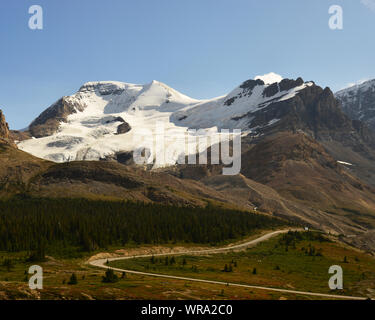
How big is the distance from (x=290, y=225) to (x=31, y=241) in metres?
116

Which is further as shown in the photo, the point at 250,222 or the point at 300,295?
the point at 250,222

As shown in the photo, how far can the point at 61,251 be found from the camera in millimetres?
102625

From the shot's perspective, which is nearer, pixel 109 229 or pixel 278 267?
pixel 278 267

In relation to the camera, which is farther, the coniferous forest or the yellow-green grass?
the coniferous forest

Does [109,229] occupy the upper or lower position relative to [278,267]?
upper

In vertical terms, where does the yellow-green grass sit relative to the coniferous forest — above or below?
below

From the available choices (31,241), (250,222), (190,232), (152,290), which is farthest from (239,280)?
(250,222)

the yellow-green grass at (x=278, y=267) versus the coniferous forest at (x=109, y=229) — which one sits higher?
the coniferous forest at (x=109, y=229)

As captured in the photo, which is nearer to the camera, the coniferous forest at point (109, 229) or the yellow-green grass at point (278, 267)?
the yellow-green grass at point (278, 267)

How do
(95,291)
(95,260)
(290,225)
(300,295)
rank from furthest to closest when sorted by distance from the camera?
(290,225), (95,260), (300,295), (95,291)
